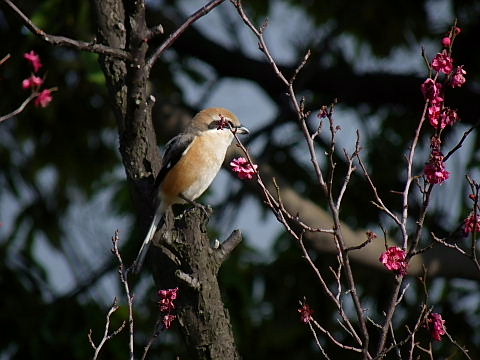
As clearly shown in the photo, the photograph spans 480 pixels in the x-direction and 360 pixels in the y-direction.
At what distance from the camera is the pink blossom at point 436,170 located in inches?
110

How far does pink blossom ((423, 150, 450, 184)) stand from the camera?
9.18ft

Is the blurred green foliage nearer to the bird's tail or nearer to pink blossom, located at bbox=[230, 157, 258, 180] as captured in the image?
the bird's tail

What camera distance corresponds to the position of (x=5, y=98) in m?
6.45

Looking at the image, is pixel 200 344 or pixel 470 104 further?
pixel 470 104

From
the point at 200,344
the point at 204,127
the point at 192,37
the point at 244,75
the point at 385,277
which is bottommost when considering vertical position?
the point at 385,277

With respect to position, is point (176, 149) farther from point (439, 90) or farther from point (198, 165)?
point (439, 90)

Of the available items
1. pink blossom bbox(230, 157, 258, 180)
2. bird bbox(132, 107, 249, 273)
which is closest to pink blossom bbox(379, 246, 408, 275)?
pink blossom bbox(230, 157, 258, 180)

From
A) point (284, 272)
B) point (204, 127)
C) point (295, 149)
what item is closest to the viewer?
point (204, 127)

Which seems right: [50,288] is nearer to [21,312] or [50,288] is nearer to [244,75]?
[21,312]

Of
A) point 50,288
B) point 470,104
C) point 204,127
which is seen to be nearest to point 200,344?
point 204,127

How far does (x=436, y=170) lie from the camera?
9.20ft

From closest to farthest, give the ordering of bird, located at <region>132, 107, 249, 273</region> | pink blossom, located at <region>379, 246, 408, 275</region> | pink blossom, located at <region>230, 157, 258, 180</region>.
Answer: pink blossom, located at <region>379, 246, 408, 275</region> < pink blossom, located at <region>230, 157, 258, 180</region> < bird, located at <region>132, 107, 249, 273</region>

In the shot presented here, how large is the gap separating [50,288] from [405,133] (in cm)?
335

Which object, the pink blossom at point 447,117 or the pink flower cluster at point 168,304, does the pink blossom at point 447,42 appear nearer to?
the pink blossom at point 447,117
